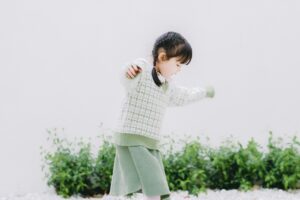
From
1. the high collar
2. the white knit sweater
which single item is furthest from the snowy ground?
the high collar

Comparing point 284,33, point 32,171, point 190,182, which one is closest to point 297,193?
point 190,182

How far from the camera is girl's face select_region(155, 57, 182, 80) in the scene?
271 cm

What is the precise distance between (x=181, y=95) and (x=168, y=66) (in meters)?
0.27

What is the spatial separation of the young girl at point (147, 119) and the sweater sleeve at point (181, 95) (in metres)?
0.11

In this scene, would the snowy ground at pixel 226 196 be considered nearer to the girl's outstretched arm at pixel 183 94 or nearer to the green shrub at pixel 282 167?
the green shrub at pixel 282 167

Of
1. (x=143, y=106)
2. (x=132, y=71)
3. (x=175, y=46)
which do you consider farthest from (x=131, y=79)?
(x=175, y=46)

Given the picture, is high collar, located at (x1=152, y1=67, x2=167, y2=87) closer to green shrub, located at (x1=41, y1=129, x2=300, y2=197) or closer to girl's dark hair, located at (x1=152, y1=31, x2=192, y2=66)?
girl's dark hair, located at (x1=152, y1=31, x2=192, y2=66)

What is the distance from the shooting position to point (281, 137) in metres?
4.50

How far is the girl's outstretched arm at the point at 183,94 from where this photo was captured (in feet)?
9.52

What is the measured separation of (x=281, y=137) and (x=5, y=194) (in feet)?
7.33

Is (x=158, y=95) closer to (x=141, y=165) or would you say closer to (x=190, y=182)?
(x=141, y=165)

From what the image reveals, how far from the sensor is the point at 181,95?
9.62 feet

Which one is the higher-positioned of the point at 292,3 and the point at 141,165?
the point at 292,3

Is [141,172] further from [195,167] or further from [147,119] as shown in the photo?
[195,167]
